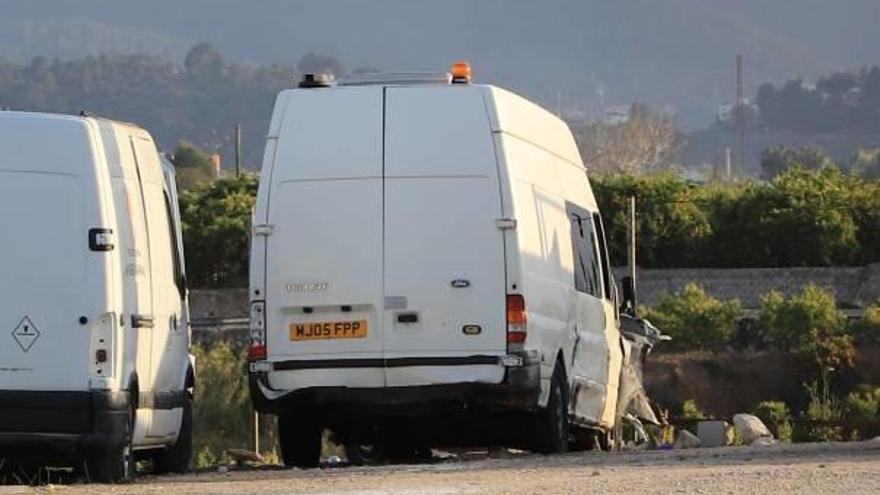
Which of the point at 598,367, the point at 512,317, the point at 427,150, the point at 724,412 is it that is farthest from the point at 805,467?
the point at 724,412

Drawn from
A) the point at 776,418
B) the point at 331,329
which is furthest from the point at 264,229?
the point at 776,418

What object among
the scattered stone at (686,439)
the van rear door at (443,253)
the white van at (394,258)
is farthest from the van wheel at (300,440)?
the scattered stone at (686,439)

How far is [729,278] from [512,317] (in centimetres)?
3581

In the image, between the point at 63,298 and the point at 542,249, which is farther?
the point at 542,249

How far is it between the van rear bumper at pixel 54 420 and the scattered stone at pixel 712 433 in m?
10.5

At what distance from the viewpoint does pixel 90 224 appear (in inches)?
564

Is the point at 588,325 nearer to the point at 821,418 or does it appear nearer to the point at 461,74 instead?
the point at 461,74

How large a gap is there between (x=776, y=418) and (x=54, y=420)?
20.3 metres

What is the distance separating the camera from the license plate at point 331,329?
1630cm

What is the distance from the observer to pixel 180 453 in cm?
1714

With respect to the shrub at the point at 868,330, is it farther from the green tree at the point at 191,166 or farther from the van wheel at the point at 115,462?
the green tree at the point at 191,166

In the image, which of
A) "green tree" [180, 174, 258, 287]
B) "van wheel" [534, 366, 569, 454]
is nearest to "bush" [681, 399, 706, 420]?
"green tree" [180, 174, 258, 287]

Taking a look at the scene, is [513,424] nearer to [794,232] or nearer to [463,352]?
[463,352]

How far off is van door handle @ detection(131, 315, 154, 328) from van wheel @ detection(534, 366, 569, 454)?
3.32 m
